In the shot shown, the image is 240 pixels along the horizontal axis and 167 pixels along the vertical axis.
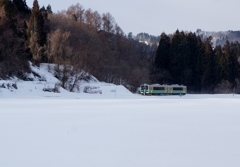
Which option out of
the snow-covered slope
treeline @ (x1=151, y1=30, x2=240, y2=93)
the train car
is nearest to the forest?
treeline @ (x1=151, y1=30, x2=240, y2=93)

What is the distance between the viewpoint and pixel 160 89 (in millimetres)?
61875

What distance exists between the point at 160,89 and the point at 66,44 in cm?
1860

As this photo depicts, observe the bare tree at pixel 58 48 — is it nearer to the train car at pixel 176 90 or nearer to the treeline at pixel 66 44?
the treeline at pixel 66 44

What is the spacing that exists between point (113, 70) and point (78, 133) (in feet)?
168

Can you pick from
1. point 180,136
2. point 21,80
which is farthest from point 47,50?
point 180,136

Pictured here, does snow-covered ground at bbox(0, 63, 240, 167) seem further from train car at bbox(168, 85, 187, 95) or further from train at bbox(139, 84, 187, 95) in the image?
train car at bbox(168, 85, 187, 95)

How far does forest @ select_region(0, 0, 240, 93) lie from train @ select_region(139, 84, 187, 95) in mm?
3936

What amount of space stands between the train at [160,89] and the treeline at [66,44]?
399 centimetres

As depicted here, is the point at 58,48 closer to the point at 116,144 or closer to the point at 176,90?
the point at 176,90

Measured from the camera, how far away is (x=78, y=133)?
38.2 feet

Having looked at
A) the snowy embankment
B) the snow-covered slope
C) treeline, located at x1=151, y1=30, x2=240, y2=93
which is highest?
treeline, located at x1=151, y1=30, x2=240, y2=93

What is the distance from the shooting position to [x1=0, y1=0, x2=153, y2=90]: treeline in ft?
144

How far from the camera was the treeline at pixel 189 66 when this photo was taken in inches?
2950

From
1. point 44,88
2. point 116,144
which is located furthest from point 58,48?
point 116,144
